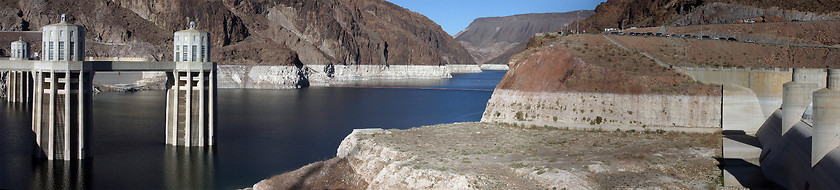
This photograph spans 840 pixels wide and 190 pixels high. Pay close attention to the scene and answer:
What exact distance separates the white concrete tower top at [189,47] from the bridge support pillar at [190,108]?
3.18ft

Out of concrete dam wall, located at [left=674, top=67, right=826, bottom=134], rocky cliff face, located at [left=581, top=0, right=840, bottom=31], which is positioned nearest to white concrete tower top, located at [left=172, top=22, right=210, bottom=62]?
concrete dam wall, located at [left=674, top=67, right=826, bottom=134]

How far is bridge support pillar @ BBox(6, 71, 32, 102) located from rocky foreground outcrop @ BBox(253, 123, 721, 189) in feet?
206

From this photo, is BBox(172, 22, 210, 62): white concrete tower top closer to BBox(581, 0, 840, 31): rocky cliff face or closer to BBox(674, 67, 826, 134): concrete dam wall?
BBox(674, 67, 826, 134): concrete dam wall

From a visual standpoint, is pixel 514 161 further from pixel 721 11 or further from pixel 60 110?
pixel 721 11

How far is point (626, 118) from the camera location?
45.4 metres

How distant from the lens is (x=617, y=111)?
45.8 m

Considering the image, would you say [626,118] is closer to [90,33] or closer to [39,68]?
[39,68]

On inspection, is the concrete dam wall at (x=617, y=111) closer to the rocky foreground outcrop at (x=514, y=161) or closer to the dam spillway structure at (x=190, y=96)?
the rocky foreground outcrop at (x=514, y=161)

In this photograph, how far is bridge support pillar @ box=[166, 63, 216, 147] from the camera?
156 ft

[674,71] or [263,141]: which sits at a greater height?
[674,71]

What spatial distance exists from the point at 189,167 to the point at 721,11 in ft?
230

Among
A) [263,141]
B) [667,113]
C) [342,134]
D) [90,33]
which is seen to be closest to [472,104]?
[342,134]

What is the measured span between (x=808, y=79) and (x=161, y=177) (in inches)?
1350

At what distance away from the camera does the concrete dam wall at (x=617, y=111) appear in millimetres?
44375
